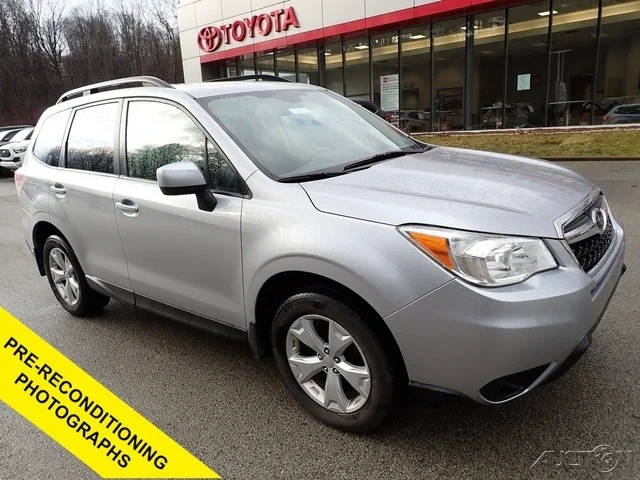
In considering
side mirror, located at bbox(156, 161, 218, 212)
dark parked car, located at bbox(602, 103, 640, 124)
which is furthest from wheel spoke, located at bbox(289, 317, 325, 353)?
dark parked car, located at bbox(602, 103, 640, 124)

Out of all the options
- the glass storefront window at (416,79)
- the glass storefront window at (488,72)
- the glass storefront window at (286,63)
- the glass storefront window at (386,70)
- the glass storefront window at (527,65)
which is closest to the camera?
the glass storefront window at (527,65)

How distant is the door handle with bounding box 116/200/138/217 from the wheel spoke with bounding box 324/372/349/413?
5.45 feet

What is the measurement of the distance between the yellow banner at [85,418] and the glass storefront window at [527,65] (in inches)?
635

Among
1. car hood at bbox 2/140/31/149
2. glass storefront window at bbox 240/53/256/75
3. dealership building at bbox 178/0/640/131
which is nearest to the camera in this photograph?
dealership building at bbox 178/0/640/131

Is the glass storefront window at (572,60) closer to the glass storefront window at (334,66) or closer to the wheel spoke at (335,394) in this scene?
the glass storefront window at (334,66)

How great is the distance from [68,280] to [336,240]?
2979mm

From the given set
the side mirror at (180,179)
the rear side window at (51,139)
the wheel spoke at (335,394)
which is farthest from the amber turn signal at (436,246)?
the rear side window at (51,139)

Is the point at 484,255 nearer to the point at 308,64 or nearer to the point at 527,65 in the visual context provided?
the point at 527,65

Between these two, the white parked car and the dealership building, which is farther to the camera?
the white parked car

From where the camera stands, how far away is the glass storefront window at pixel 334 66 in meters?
20.6

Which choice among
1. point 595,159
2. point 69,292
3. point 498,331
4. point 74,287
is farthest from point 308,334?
point 595,159

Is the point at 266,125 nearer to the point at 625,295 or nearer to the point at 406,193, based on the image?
the point at 406,193

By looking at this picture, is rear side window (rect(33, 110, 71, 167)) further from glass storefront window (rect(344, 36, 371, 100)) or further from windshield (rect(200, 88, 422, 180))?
glass storefront window (rect(344, 36, 371, 100))

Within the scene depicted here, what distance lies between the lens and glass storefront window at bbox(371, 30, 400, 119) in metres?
19.0
